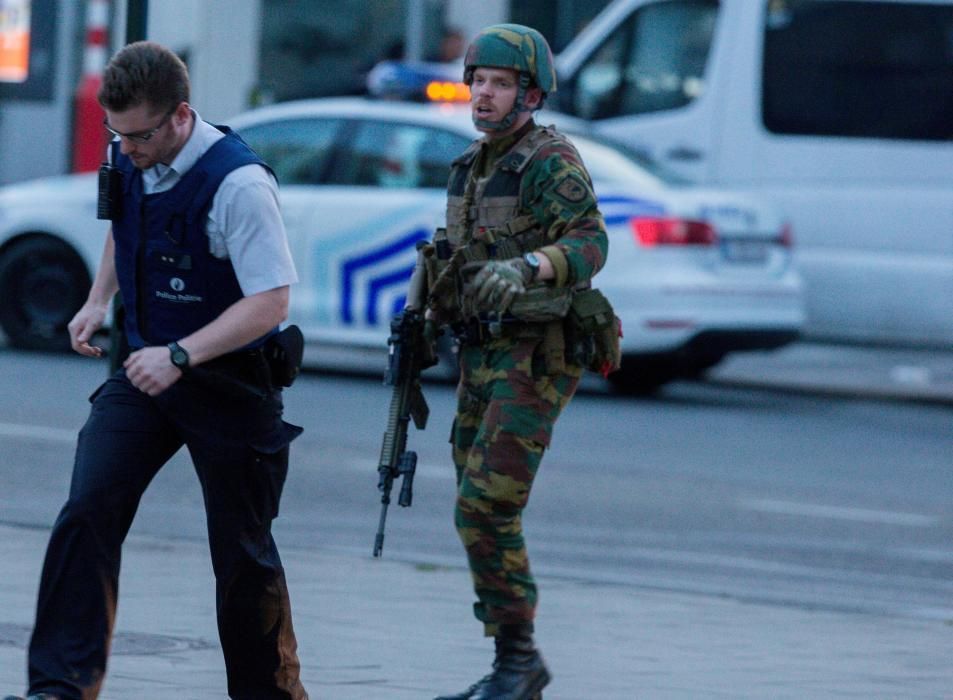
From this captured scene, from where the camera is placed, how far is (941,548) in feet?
30.2

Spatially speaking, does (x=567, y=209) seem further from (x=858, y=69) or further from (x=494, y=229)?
(x=858, y=69)

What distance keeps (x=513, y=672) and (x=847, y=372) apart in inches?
448

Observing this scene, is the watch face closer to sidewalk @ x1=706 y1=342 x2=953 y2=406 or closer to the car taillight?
the car taillight

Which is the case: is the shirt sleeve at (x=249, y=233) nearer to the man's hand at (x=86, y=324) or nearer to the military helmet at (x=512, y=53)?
the man's hand at (x=86, y=324)

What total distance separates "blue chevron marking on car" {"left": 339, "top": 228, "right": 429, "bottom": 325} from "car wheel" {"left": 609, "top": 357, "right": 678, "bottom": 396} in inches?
62.4

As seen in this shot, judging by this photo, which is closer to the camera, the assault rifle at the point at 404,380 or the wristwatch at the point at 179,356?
the wristwatch at the point at 179,356

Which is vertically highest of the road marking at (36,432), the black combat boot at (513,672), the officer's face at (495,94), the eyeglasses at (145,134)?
the officer's face at (495,94)

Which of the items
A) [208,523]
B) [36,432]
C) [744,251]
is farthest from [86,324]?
[744,251]

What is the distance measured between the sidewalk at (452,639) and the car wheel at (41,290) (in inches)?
250

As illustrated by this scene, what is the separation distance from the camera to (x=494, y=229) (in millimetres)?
5516

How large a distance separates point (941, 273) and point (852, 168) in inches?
40.4

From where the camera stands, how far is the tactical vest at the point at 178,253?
4848 millimetres

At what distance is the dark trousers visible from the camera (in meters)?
4.84

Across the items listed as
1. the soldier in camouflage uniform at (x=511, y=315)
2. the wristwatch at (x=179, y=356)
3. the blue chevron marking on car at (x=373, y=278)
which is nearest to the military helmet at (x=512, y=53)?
the soldier in camouflage uniform at (x=511, y=315)
